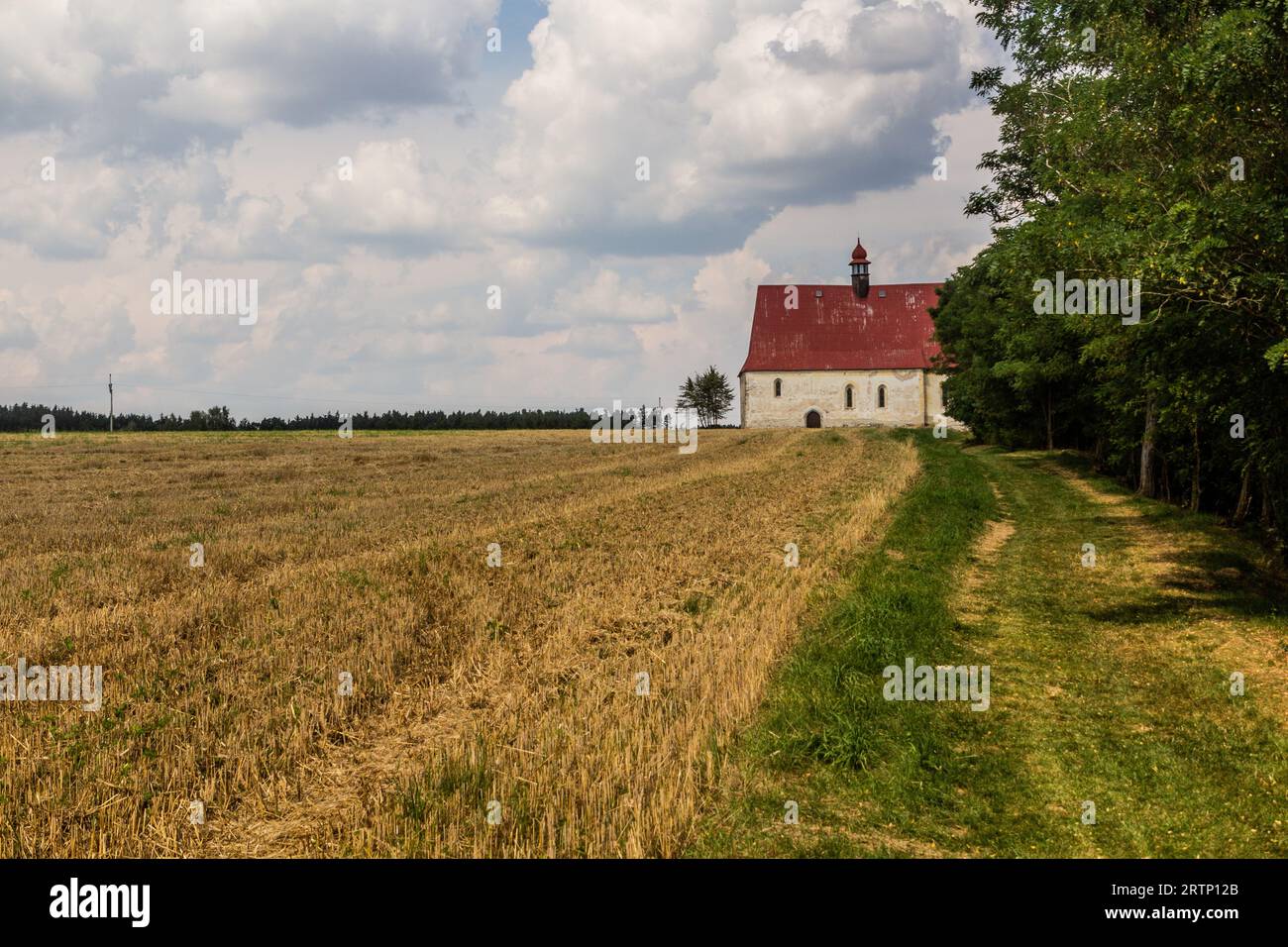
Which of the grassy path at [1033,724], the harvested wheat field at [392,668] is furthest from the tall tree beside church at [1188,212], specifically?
the harvested wheat field at [392,668]

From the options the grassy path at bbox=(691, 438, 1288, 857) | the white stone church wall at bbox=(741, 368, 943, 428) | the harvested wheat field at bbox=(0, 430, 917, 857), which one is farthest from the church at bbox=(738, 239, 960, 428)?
the grassy path at bbox=(691, 438, 1288, 857)

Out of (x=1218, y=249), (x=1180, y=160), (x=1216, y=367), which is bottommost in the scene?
(x=1216, y=367)

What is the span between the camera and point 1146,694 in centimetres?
970

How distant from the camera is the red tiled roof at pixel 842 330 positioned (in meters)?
88.1

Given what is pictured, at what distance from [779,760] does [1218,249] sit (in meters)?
8.58

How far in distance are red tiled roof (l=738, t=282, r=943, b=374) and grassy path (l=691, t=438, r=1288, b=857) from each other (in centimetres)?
7322

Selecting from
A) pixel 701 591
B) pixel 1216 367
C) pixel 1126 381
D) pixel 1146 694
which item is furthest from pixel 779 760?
pixel 1126 381

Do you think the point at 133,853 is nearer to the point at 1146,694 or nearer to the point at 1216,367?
the point at 1146,694

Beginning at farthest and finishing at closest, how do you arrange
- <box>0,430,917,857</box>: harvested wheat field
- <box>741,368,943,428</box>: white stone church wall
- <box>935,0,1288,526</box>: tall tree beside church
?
<box>741,368,943,428</box>: white stone church wall → <box>935,0,1288,526</box>: tall tree beside church → <box>0,430,917,857</box>: harvested wheat field

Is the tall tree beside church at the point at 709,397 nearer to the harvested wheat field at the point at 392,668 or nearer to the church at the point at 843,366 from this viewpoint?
the church at the point at 843,366

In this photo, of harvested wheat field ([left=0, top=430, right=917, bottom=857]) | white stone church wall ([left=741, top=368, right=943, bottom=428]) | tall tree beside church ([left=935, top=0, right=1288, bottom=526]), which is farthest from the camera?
white stone church wall ([left=741, top=368, right=943, bottom=428])

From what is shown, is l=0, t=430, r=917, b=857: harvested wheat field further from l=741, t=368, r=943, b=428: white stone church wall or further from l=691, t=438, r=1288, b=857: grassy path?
l=741, t=368, r=943, b=428: white stone church wall

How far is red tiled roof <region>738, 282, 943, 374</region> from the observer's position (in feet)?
289

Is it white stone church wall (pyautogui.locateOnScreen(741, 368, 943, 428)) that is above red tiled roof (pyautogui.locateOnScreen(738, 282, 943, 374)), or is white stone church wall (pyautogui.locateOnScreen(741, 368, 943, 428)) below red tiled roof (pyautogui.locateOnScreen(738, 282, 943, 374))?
below
